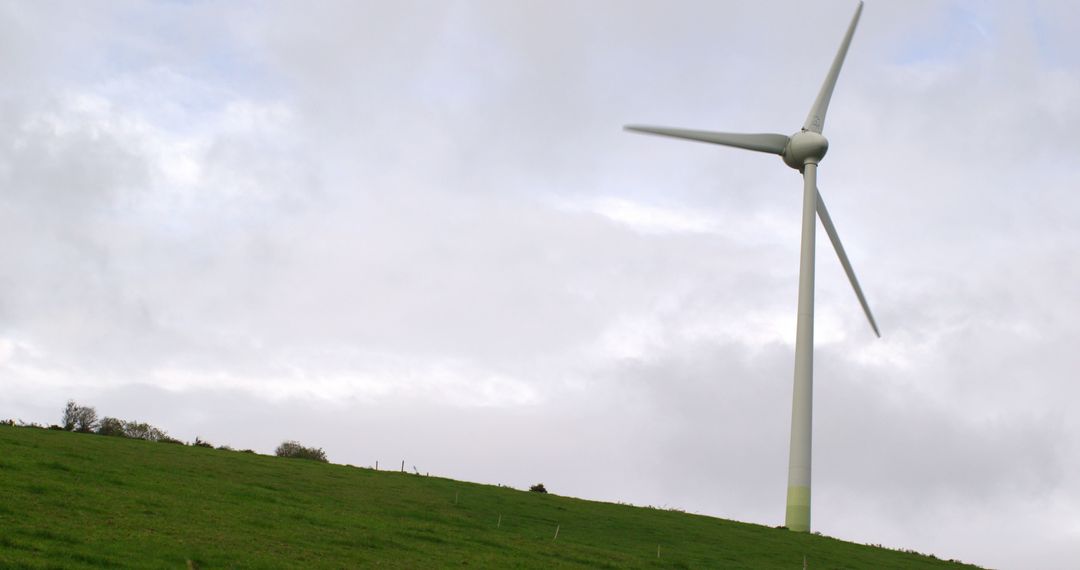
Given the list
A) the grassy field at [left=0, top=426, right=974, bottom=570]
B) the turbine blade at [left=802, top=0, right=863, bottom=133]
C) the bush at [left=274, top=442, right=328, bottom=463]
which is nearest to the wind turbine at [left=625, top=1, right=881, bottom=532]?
the turbine blade at [left=802, top=0, right=863, bottom=133]

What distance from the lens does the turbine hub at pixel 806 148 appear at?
64562mm

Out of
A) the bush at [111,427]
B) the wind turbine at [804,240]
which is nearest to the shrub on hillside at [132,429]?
the bush at [111,427]

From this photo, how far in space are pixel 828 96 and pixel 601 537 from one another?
3609 centimetres

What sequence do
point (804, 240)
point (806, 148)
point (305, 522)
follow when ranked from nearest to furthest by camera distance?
point (305, 522) → point (804, 240) → point (806, 148)

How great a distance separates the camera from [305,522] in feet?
111

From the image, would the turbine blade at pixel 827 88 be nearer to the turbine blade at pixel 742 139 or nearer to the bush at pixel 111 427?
the turbine blade at pixel 742 139

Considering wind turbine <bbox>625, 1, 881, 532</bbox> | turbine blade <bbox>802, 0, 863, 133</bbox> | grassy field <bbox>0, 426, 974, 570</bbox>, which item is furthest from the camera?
turbine blade <bbox>802, 0, 863, 133</bbox>

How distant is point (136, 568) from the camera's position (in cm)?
2284

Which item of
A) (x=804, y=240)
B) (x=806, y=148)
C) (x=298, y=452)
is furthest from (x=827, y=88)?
(x=298, y=452)

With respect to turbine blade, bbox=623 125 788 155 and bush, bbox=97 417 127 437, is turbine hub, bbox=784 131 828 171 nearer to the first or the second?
Result: turbine blade, bbox=623 125 788 155

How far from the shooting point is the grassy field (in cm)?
2589

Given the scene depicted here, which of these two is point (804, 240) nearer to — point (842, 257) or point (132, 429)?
point (842, 257)

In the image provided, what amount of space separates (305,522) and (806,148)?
42057 mm

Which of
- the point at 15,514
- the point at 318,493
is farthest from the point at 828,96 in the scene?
the point at 15,514
